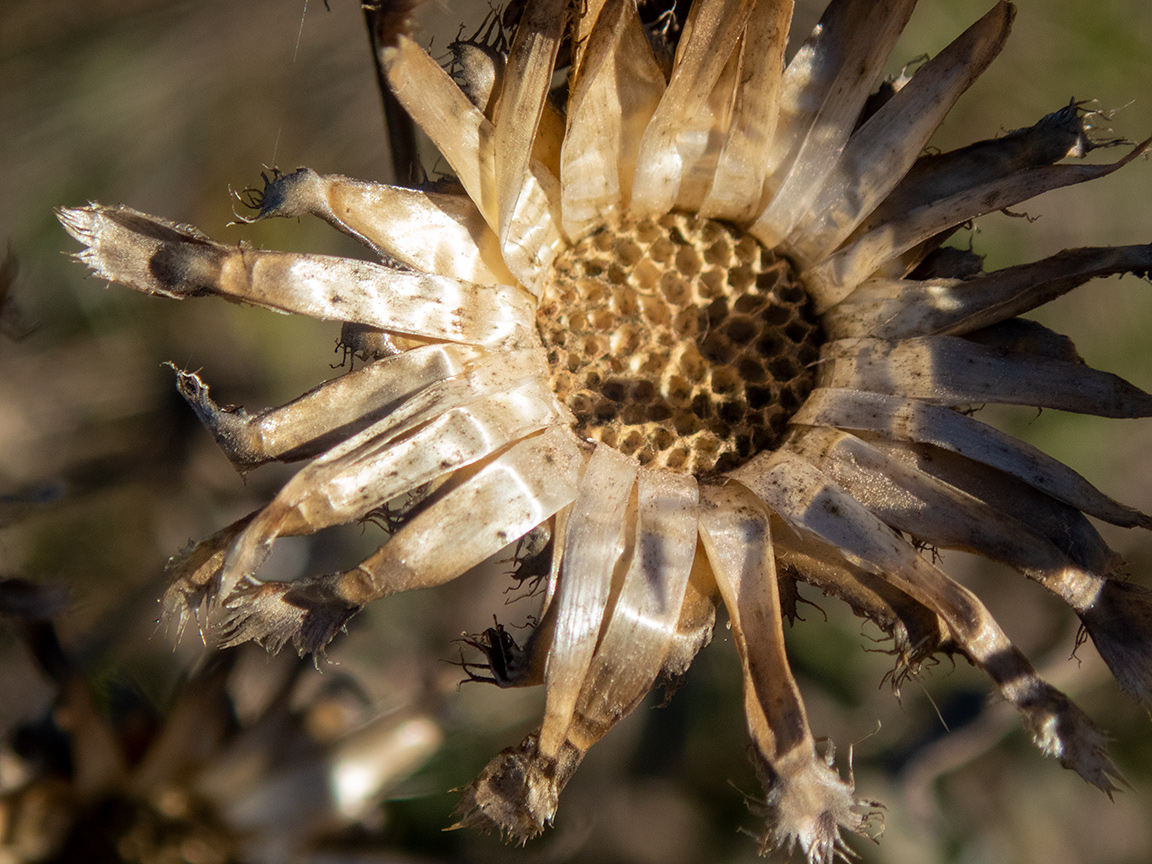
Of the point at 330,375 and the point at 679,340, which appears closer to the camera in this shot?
the point at 679,340

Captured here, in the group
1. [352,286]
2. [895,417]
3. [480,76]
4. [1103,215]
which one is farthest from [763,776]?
[1103,215]

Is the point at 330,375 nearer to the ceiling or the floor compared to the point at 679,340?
nearer to the floor

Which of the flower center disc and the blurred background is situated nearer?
the flower center disc

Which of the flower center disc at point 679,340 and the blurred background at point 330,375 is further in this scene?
the blurred background at point 330,375

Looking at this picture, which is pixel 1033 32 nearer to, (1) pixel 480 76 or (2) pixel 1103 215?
(2) pixel 1103 215
